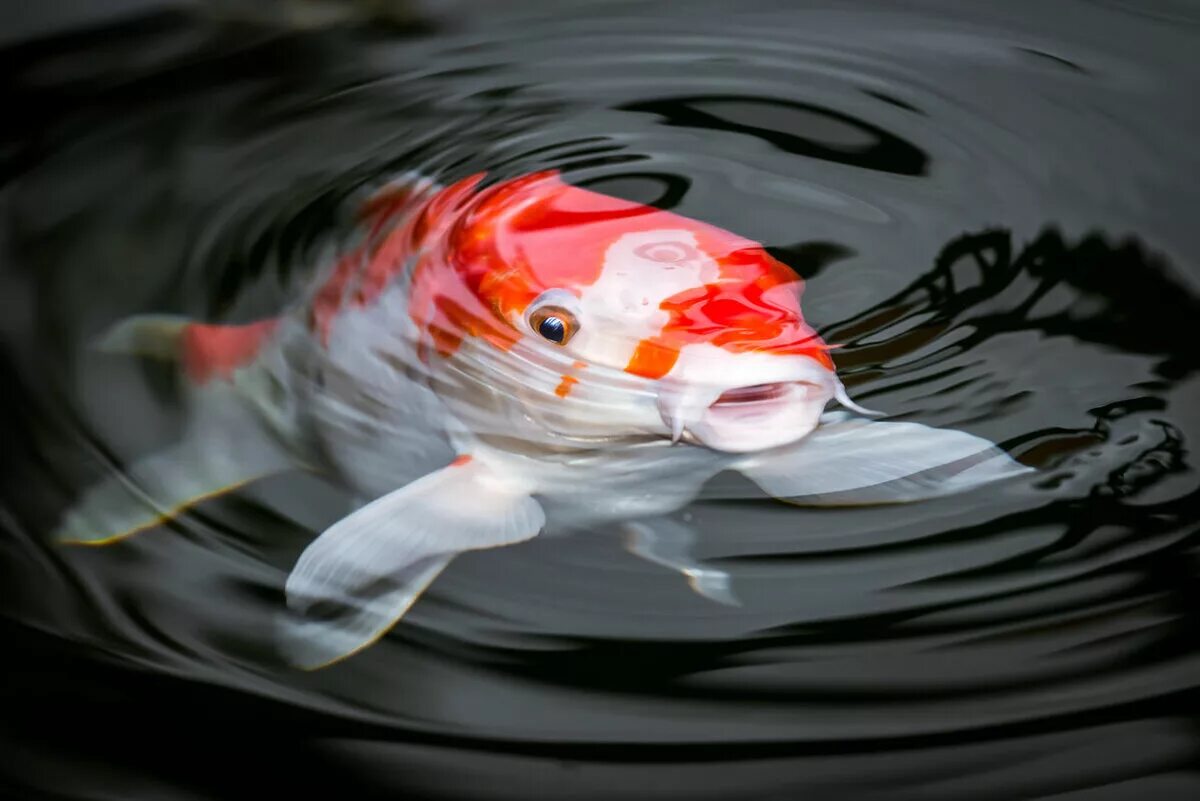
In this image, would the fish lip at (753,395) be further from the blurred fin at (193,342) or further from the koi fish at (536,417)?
the blurred fin at (193,342)

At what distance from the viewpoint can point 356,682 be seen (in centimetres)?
118

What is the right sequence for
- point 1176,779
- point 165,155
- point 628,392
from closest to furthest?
point 1176,779 → point 628,392 → point 165,155

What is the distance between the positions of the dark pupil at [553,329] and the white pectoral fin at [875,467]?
0.23 meters

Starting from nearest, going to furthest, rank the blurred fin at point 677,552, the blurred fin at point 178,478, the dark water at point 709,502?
the dark water at point 709,502, the blurred fin at point 677,552, the blurred fin at point 178,478

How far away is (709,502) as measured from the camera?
1.31 m

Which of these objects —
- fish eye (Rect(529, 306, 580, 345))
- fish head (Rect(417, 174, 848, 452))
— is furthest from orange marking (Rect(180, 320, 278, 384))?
fish eye (Rect(529, 306, 580, 345))

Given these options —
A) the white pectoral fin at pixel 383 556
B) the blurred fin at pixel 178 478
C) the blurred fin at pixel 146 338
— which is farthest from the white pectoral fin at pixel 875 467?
the blurred fin at pixel 146 338

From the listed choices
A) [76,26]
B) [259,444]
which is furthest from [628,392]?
[76,26]

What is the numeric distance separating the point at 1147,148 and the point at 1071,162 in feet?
0.36

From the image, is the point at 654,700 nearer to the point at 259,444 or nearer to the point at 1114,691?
the point at 1114,691

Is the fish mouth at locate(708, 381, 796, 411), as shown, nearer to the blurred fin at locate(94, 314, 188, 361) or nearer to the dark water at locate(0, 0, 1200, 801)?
the dark water at locate(0, 0, 1200, 801)

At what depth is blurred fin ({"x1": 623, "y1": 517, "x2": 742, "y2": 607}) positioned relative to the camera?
4.06 feet

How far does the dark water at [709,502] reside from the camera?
44.1 inches

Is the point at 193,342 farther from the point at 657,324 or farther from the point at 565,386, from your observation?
the point at 657,324
